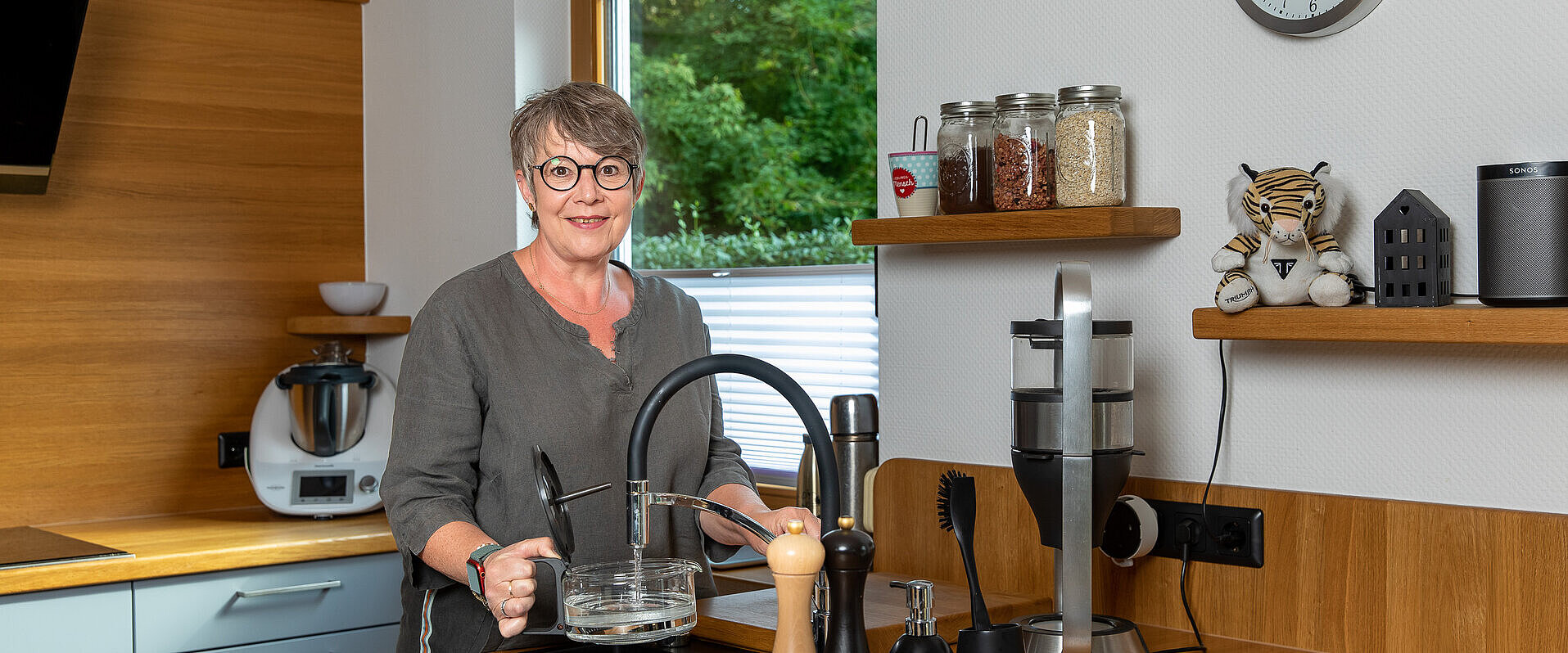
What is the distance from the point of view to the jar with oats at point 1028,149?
1.66 metres

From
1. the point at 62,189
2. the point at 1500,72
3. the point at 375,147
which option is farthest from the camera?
the point at 375,147

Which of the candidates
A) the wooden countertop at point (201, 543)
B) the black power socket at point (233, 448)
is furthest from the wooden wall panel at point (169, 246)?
the wooden countertop at point (201, 543)

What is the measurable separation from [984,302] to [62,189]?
206cm

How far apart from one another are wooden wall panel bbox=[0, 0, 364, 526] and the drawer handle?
611 millimetres

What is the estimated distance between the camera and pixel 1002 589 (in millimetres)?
1825

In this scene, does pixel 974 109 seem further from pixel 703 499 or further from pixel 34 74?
pixel 34 74

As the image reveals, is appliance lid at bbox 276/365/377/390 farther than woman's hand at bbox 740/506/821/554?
Yes

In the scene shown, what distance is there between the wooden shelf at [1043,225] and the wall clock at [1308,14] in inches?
9.9

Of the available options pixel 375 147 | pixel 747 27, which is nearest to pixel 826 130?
pixel 747 27

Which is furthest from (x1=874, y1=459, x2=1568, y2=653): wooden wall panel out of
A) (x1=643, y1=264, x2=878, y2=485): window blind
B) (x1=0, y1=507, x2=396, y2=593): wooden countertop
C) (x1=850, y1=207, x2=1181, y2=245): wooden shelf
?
Answer: (x1=0, y1=507, x2=396, y2=593): wooden countertop

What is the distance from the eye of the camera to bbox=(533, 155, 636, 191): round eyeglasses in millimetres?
1642

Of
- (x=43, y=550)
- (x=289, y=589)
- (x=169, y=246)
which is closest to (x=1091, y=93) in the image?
(x=289, y=589)

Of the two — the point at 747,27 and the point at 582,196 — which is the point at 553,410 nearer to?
the point at 582,196

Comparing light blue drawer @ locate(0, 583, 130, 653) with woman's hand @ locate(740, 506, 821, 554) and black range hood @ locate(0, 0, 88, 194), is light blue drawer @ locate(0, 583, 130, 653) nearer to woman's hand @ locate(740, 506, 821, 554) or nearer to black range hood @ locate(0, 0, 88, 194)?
black range hood @ locate(0, 0, 88, 194)
